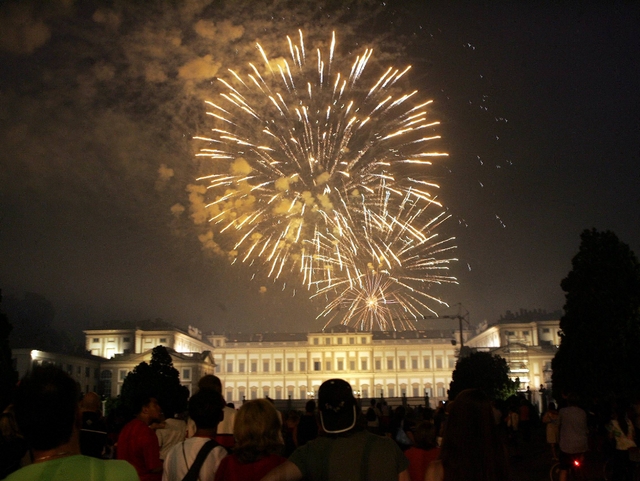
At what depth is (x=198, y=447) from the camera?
4.79 m

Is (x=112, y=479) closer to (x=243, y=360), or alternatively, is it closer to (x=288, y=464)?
(x=288, y=464)

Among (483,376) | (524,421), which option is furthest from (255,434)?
(483,376)

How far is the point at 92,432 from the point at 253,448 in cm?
233

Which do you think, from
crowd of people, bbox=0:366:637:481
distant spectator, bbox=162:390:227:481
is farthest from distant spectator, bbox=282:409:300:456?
distant spectator, bbox=162:390:227:481

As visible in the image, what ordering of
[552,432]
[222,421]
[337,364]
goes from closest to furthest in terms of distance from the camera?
1. [222,421]
2. [552,432]
3. [337,364]

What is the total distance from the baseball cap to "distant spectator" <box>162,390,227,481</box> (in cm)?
109

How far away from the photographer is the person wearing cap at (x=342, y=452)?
12.6 ft

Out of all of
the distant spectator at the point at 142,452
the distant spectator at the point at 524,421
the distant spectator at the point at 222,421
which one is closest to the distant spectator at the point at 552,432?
the distant spectator at the point at 222,421

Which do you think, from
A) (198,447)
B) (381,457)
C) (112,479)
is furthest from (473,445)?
(112,479)

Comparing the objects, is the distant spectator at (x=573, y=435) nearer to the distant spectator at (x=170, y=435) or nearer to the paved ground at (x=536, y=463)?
the paved ground at (x=536, y=463)

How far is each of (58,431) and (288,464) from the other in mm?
1409

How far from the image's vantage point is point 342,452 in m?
3.87

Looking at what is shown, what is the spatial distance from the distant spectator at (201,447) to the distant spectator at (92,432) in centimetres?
114

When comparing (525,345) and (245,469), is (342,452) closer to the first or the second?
(245,469)
